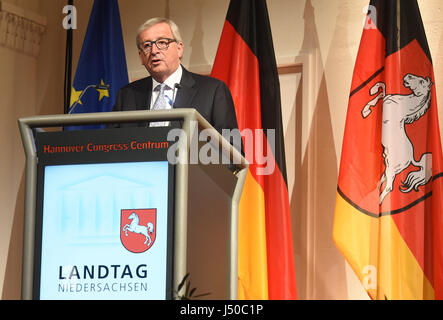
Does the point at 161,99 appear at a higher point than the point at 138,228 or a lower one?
higher

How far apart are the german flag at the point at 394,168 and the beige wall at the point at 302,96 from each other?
38 cm

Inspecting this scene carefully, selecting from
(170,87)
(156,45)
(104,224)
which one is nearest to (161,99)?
(170,87)

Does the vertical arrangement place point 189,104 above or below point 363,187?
above

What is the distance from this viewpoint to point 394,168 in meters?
3.50

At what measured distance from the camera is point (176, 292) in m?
1.42

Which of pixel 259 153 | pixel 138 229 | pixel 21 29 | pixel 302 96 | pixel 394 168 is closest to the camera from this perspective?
pixel 138 229

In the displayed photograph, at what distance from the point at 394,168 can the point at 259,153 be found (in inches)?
30.6

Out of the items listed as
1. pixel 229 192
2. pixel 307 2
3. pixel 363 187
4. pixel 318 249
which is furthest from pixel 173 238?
pixel 307 2

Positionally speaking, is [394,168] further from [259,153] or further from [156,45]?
[156,45]

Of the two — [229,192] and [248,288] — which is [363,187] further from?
[229,192]

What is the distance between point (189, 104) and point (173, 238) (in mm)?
964

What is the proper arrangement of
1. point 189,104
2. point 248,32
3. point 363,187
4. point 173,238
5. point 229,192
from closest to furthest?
1. point 173,238
2. point 229,192
3. point 189,104
4. point 363,187
5. point 248,32

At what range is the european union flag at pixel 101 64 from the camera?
4488 millimetres

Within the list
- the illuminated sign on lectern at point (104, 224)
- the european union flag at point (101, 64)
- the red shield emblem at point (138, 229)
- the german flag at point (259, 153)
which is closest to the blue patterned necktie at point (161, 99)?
the illuminated sign on lectern at point (104, 224)
